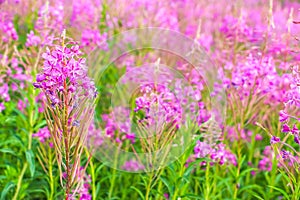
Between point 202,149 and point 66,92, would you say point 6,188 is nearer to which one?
point 66,92

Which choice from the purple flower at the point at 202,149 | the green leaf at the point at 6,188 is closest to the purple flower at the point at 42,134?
the green leaf at the point at 6,188

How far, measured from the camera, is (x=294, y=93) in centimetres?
298

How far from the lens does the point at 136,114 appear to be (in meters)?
4.76

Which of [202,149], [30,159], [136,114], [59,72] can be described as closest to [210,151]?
[202,149]

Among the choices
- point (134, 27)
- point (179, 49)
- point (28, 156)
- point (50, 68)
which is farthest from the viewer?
point (134, 27)

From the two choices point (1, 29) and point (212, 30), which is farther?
point (212, 30)

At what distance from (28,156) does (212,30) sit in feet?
16.1

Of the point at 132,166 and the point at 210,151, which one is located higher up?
the point at 210,151

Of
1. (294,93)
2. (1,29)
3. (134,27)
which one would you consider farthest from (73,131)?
(134,27)

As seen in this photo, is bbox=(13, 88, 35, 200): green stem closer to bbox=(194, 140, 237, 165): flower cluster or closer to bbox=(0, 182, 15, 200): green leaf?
bbox=(0, 182, 15, 200): green leaf

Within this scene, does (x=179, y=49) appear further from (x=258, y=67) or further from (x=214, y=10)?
(x=214, y=10)

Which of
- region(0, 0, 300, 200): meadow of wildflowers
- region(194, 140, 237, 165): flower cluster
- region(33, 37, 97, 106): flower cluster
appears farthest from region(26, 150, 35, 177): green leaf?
region(194, 140, 237, 165): flower cluster

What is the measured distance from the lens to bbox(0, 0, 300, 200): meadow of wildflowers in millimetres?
2942

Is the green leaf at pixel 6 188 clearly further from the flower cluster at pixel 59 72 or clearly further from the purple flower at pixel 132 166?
the flower cluster at pixel 59 72
